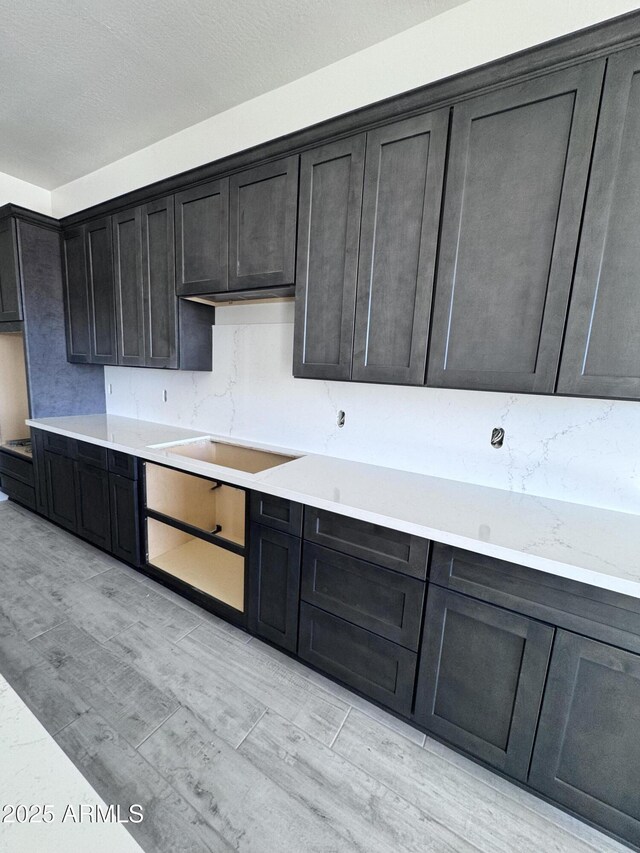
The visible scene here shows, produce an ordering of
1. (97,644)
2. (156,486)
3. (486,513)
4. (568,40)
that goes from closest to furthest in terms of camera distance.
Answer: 1. (568,40)
2. (486,513)
3. (97,644)
4. (156,486)

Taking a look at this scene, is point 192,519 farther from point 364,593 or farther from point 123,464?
point 364,593

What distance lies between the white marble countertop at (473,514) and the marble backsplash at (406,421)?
89mm

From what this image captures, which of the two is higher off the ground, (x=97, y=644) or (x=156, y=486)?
(x=156, y=486)

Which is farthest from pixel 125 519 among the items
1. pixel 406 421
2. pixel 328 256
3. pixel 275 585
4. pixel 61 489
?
pixel 328 256

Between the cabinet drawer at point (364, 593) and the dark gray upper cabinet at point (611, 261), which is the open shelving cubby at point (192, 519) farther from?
the dark gray upper cabinet at point (611, 261)

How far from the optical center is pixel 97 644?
6.19ft

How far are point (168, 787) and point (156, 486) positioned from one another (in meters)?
1.49

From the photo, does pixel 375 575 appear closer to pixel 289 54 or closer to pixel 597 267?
pixel 597 267

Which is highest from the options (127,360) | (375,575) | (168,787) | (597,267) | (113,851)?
(597,267)

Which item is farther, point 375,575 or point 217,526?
point 217,526

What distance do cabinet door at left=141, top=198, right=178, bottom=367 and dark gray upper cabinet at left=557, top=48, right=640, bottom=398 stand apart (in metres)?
2.10

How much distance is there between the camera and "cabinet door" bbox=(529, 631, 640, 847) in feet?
3.51

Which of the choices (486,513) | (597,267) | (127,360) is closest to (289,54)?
(597,267)

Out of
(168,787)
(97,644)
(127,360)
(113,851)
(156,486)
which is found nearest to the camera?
(113,851)
